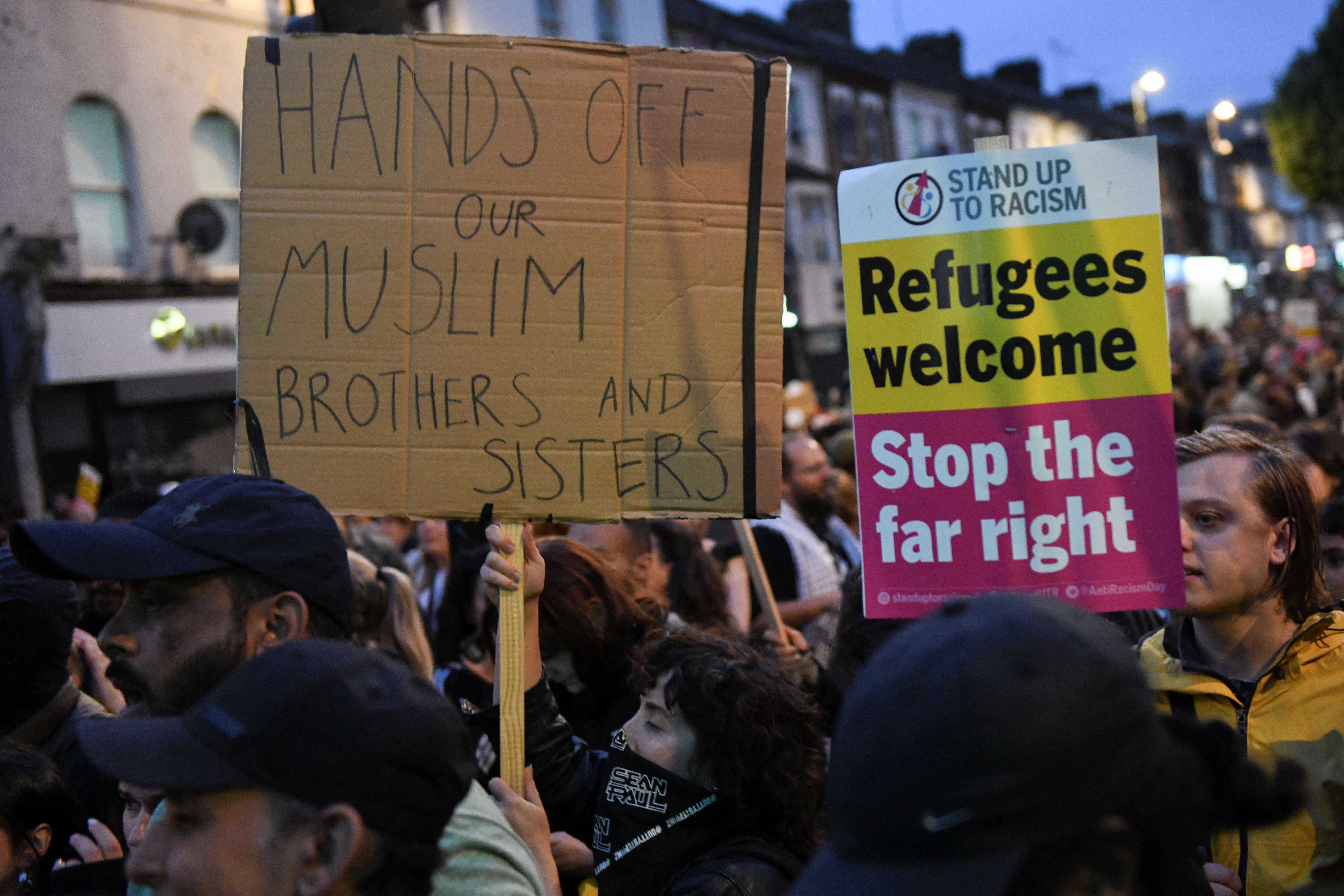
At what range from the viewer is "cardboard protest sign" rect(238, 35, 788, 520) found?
290 centimetres

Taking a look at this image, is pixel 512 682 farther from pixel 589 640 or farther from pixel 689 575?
pixel 689 575

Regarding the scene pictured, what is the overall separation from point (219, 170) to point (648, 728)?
16405mm

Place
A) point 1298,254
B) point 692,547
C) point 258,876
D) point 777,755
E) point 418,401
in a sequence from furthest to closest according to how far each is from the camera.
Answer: point 1298,254
point 692,547
point 418,401
point 777,755
point 258,876

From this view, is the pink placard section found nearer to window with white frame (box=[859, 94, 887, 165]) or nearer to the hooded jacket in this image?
the hooded jacket

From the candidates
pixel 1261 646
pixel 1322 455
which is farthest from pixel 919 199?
pixel 1322 455

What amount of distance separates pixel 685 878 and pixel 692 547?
→ 3078 mm

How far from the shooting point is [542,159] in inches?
116

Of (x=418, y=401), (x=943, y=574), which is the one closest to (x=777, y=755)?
(x=943, y=574)

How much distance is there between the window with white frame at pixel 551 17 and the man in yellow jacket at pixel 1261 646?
67.2ft

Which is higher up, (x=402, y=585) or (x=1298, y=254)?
(x=1298, y=254)

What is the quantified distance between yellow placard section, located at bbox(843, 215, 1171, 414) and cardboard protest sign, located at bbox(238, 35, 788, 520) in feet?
0.85

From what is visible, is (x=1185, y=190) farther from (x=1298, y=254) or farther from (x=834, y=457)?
(x=834, y=457)

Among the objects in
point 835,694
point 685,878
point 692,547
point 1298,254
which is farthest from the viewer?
point 1298,254

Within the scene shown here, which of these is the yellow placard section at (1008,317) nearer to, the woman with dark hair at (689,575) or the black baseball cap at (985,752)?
the black baseball cap at (985,752)
